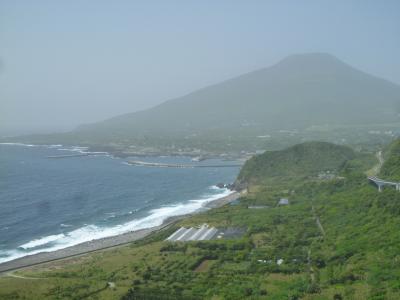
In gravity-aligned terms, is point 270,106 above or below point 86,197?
above

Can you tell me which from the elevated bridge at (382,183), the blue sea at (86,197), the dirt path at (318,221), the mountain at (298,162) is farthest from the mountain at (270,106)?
the dirt path at (318,221)

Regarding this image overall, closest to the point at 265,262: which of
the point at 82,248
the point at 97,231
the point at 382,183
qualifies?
the point at 82,248

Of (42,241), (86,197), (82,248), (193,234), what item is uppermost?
(86,197)

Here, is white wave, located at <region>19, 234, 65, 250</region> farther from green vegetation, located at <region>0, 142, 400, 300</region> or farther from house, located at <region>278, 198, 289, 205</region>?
house, located at <region>278, 198, 289, 205</region>

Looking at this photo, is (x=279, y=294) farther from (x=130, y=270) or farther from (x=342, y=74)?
(x=342, y=74)

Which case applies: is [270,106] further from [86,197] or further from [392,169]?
[392,169]

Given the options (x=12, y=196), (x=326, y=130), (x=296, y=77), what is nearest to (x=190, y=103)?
(x=296, y=77)

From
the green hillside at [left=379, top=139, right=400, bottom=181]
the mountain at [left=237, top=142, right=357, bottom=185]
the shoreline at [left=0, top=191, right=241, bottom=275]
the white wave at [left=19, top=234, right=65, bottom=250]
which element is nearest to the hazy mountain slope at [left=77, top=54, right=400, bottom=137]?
the mountain at [left=237, top=142, right=357, bottom=185]
